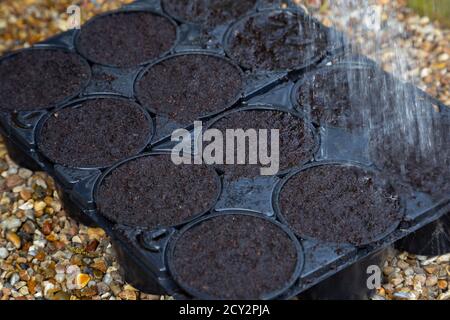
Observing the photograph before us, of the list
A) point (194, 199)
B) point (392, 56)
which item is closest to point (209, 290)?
point (194, 199)

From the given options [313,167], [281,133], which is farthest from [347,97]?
[313,167]

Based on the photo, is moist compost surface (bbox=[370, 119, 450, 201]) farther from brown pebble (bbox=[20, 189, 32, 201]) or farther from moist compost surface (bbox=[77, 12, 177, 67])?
brown pebble (bbox=[20, 189, 32, 201])

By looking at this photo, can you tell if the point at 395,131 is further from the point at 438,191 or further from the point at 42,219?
the point at 42,219

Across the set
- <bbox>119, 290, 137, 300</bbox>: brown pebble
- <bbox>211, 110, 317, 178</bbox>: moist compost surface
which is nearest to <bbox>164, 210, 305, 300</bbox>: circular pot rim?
<bbox>211, 110, 317, 178</bbox>: moist compost surface

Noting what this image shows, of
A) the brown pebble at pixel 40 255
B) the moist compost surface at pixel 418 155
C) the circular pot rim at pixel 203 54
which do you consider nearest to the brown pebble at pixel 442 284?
the moist compost surface at pixel 418 155

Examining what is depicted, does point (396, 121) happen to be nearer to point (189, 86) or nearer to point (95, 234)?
point (189, 86)
